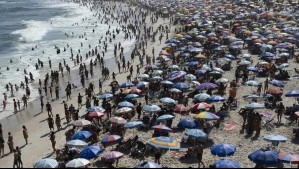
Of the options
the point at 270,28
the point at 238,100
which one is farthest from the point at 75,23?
the point at 238,100

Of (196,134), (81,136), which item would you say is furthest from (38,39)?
(196,134)

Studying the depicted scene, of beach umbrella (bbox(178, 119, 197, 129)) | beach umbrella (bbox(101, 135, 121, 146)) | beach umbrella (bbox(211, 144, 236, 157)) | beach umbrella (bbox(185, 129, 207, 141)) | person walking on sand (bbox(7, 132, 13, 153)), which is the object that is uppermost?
beach umbrella (bbox(211, 144, 236, 157))

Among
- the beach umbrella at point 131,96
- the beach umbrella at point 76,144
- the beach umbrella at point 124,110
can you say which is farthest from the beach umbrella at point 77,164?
the beach umbrella at point 131,96

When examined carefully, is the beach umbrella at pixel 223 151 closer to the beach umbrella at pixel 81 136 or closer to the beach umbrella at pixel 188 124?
the beach umbrella at pixel 188 124

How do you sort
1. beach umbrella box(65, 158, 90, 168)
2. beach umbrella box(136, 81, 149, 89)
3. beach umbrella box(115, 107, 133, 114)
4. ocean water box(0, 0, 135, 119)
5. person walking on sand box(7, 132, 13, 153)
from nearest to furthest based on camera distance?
beach umbrella box(65, 158, 90, 168), person walking on sand box(7, 132, 13, 153), beach umbrella box(115, 107, 133, 114), beach umbrella box(136, 81, 149, 89), ocean water box(0, 0, 135, 119)

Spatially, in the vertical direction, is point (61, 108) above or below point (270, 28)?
below

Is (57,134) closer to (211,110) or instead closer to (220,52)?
(211,110)

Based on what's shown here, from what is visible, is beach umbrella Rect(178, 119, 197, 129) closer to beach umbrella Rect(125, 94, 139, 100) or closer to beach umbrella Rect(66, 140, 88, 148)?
beach umbrella Rect(66, 140, 88, 148)

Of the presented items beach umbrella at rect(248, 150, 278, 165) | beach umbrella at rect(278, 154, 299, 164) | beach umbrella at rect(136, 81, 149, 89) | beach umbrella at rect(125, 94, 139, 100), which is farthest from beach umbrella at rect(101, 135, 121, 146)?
beach umbrella at rect(136, 81, 149, 89)
